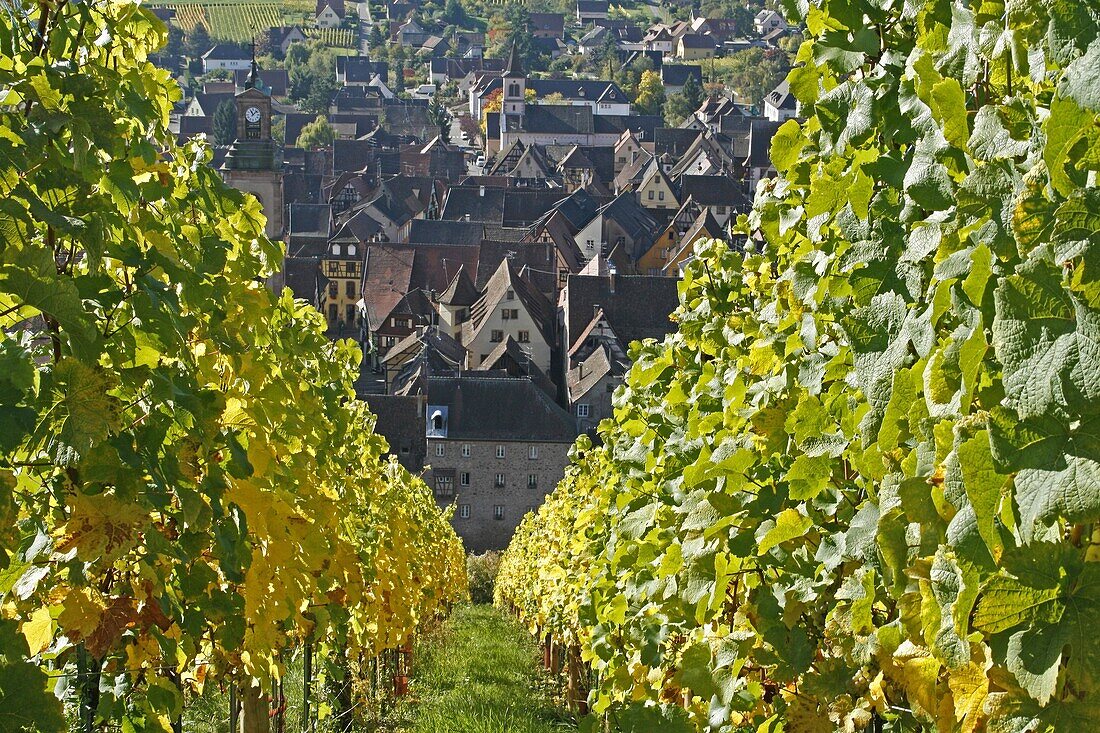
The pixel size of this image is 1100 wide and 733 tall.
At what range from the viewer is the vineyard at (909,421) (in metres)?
2.02

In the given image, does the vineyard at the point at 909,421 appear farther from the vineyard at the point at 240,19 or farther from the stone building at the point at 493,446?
the vineyard at the point at 240,19

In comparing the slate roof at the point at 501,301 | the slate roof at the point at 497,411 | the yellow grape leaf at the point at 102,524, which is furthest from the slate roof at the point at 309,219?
the yellow grape leaf at the point at 102,524

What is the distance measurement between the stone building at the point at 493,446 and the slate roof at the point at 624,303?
7.23 metres

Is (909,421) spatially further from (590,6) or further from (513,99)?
(590,6)

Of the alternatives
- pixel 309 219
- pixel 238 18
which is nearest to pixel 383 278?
pixel 309 219

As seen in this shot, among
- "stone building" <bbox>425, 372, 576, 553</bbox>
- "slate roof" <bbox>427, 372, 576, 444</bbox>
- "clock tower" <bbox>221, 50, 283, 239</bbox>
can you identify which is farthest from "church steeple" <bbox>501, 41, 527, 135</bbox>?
"stone building" <bbox>425, 372, 576, 553</bbox>

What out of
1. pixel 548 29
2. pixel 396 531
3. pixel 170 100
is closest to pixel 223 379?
pixel 170 100

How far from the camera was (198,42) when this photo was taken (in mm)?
159375

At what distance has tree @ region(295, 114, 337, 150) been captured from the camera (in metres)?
117

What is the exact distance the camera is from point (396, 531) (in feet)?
38.8

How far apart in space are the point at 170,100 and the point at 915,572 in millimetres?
3015

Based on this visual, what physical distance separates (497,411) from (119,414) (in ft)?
141

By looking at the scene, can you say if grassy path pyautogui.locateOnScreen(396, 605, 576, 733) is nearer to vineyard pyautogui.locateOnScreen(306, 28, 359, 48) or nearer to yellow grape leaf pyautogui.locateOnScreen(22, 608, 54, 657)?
yellow grape leaf pyautogui.locateOnScreen(22, 608, 54, 657)

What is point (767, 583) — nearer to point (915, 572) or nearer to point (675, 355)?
point (915, 572)
